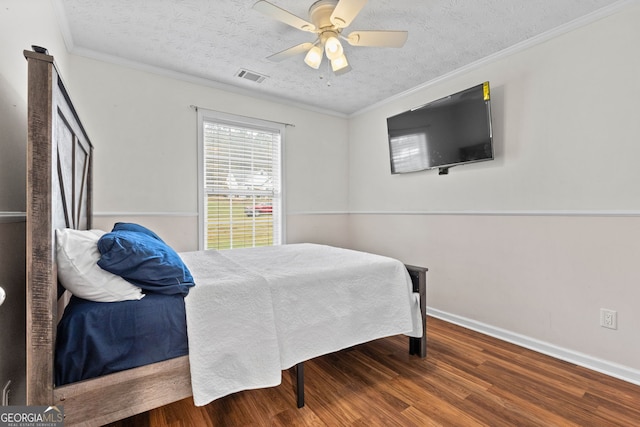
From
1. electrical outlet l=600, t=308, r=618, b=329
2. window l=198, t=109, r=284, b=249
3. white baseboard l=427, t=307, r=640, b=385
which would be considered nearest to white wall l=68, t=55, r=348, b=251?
window l=198, t=109, r=284, b=249

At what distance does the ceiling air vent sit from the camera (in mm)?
3046

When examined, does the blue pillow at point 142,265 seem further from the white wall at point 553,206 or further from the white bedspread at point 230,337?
the white wall at point 553,206

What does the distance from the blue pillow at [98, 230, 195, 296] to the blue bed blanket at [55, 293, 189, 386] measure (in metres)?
0.06

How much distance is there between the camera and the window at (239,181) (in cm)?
336

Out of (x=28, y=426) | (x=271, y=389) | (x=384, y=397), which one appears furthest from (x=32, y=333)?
(x=384, y=397)

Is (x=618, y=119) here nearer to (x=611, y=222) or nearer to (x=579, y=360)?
(x=611, y=222)

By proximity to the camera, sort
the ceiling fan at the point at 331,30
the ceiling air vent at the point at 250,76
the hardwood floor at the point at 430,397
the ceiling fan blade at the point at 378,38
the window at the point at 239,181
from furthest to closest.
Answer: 1. the window at the point at 239,181
2. the ceiling air vent at the point at 250,76
3. the ceiling fan blade at the point at 378,38
4. the ceiling fan at the point at 331,30
5. the hardwood floor at the point at 430,397

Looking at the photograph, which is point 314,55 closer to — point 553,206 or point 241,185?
point 241,185

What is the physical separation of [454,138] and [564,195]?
102 cm

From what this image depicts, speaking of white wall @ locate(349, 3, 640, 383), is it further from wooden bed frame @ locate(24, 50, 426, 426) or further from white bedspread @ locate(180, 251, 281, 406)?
wooden bed frame @ locate(24, 50, 426, 426)

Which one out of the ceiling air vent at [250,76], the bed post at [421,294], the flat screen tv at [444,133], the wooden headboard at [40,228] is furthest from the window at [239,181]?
the wooden headboard at [40,228]

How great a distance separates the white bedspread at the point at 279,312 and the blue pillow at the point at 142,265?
10cm

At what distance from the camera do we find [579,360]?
2.20 m

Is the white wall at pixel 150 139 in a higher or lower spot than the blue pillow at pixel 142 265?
higher
